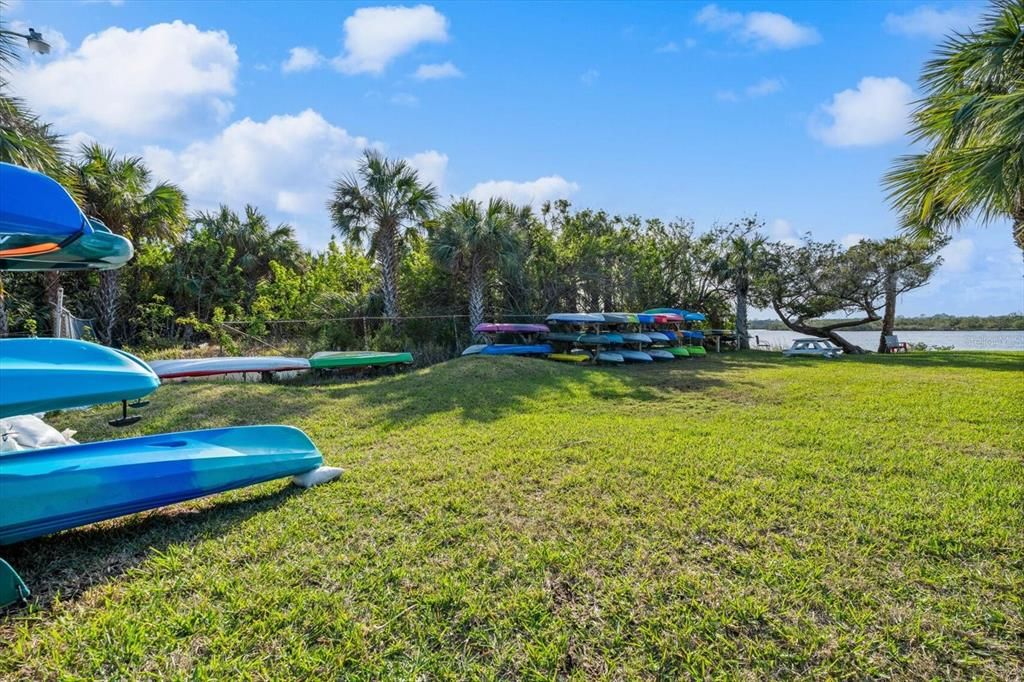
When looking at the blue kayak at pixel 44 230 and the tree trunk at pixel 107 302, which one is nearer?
the blue kayak at pixel 44 230

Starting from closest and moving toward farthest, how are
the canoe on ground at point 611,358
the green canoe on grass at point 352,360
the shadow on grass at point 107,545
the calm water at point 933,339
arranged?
the shadow on grass at point 107,545, the green canoe on grass at point 352,360, the canoe on ground at point 611,358, the calm water at point 933,339

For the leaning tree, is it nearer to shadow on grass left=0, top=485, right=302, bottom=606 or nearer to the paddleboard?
the paddleboard

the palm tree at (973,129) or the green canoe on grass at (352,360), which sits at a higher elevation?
the palm tree at (973,129)

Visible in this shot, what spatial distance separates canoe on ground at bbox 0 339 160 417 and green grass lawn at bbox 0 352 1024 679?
0.97m

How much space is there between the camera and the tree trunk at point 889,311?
21.6 meters

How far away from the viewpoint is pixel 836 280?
73.7 feet

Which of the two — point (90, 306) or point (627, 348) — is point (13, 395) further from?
point (90, 306)

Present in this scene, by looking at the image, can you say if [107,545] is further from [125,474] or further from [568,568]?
[568,568]

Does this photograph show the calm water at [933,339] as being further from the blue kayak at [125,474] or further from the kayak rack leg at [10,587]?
the kayak rack leg at [10,587]

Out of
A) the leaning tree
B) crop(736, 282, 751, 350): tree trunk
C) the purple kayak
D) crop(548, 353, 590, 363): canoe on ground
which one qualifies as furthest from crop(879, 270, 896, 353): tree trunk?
the purple kayak

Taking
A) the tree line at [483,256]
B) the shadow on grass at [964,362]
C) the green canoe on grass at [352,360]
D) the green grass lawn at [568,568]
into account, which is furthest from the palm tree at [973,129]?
the green canoe on grass at [352,360]

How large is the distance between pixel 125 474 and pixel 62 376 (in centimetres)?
74

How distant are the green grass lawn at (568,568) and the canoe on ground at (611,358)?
864 centimetres

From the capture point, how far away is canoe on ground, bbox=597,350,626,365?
44.4 ft
